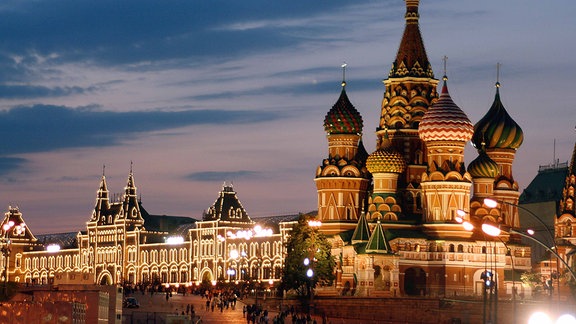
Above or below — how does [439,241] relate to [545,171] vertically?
below

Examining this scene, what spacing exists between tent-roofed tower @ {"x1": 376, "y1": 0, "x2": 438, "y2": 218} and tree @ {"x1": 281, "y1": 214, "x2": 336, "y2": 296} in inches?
355

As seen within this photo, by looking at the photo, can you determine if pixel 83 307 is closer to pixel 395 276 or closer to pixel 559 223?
pixel 395 276

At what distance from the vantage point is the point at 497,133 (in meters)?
122

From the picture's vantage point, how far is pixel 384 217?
117m

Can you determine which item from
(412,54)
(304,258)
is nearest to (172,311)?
(304,258)

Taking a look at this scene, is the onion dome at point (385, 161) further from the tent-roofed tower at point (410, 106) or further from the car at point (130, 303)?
the car at point (130, 303)

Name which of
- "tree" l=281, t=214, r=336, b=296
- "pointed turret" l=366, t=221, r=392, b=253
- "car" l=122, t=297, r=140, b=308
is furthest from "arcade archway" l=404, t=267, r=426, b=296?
"car" l=122, t=297, r=140, b=308

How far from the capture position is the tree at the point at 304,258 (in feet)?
370

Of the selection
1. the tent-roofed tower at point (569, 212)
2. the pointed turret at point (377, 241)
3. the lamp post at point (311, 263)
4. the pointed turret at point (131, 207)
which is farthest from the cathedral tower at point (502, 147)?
the pointed turret at point (131, 207)

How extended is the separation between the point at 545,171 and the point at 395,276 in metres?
43.0

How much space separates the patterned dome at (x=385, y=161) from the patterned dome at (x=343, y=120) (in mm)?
3556

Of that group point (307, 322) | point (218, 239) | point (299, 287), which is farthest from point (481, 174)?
point (218, 239)

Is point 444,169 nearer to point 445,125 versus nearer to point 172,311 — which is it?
point 445,125

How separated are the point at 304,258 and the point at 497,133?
20.1 meters
